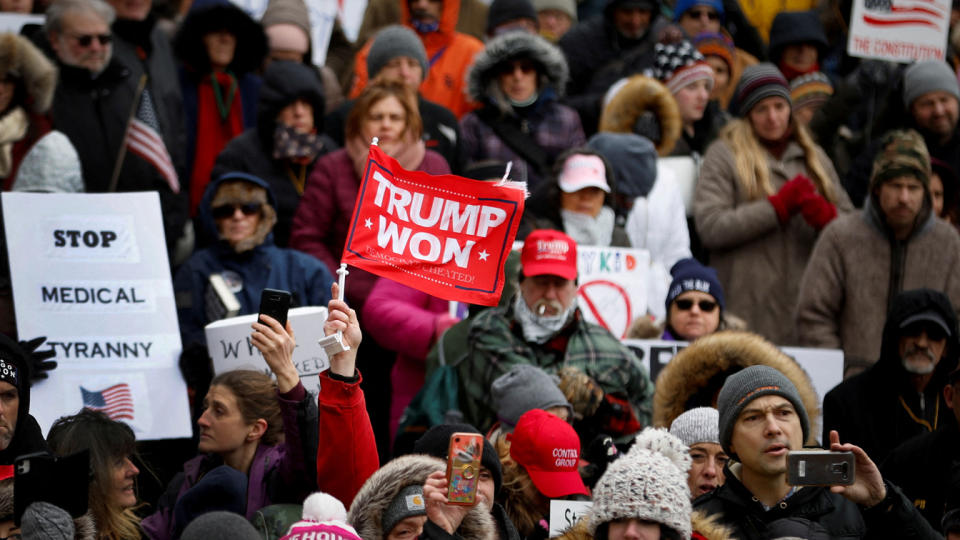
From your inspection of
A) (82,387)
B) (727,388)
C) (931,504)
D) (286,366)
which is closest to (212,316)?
(82,387)

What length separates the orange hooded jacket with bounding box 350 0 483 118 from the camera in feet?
39.0

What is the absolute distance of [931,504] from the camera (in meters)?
6.77

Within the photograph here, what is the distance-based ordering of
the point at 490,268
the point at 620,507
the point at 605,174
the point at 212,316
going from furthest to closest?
the point at 605,174, the point at 212,316, the point at 490,268, the point at 620,507

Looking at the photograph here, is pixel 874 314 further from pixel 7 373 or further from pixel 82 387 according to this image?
pixel 7 373

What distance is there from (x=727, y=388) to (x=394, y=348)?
2.76 m

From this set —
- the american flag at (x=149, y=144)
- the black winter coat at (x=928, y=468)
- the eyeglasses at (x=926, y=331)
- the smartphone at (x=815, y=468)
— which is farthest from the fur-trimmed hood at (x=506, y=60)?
the smartphone at (x=815, y=468)

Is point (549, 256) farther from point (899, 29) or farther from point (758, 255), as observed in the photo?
point (899, 29)

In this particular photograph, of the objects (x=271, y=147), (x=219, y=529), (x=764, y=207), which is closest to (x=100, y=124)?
(x=271, y=147)

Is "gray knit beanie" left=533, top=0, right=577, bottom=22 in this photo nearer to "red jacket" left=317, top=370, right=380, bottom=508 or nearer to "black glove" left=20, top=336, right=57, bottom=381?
"black glove" left=20, top=336, right=57, bottom=381

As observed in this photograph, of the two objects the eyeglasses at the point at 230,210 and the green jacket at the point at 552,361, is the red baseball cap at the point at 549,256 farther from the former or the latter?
the eyeglasses at the point at 230,210

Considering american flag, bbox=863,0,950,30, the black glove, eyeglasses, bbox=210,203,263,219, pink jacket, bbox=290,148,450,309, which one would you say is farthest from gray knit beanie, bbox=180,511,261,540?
american flag, bbox=863,0,950,30

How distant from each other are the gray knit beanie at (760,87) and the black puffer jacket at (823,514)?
17.3 ft

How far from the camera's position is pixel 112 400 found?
7684 millimetres

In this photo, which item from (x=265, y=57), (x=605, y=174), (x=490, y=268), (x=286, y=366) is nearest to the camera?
(x=286, y=366)
